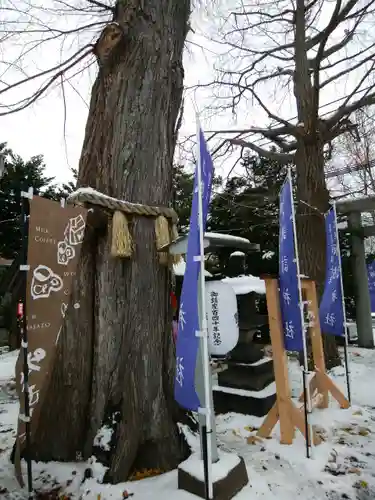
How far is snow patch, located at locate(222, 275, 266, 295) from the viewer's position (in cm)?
531

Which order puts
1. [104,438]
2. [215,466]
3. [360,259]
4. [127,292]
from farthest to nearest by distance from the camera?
[360,259] → [127,292] → [104,438] → [215,466]

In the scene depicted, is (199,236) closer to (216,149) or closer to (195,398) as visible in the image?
(195,398)

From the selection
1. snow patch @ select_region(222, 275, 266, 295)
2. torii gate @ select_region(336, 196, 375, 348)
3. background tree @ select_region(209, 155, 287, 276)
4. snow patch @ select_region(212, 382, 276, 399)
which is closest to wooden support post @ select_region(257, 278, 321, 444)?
snow patch @ select_region(212, 382, 276, 399)

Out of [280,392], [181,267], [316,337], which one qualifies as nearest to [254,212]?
[181,267]

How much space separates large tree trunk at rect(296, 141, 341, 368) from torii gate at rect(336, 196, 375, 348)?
93.7 inches

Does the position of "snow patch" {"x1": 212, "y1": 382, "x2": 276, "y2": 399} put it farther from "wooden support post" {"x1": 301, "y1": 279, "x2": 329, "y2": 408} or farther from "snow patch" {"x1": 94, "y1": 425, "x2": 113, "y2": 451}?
"snow patch" {"x1": 94, "y1": 425, "x2": 113, "y2": 451}

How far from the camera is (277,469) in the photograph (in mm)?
3242

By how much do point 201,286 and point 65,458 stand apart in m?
2.33

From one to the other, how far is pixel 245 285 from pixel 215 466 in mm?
3046

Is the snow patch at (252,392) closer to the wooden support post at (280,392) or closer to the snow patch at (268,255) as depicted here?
the wooden support post at (280,392)

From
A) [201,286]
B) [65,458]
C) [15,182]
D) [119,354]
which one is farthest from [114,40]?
[15,182]

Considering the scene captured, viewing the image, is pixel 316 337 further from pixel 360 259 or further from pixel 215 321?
pixel 360 259

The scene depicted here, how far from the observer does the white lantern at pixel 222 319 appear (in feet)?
9.03

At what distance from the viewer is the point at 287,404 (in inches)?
151
